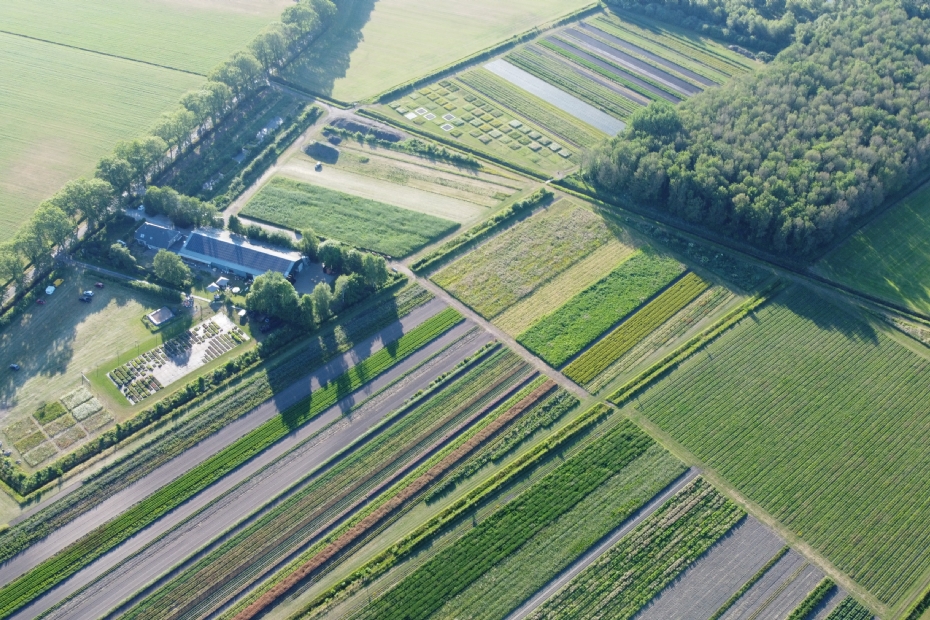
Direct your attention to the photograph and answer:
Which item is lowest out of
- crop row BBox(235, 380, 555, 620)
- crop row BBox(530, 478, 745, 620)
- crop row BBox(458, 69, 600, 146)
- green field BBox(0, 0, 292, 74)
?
crop row BBox(530, 478, 745, 620)

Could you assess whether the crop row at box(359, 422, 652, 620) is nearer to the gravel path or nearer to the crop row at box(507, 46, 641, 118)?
the gravel path

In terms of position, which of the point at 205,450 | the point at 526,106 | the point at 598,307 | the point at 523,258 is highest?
the point at 526,106

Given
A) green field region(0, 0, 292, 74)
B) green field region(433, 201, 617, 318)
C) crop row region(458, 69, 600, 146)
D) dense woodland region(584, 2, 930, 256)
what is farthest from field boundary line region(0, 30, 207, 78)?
dense woodland region(584, 2, 930, 256)

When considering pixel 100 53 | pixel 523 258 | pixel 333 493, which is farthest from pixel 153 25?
pixel 333 493

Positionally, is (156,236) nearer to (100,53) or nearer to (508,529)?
(100,53)

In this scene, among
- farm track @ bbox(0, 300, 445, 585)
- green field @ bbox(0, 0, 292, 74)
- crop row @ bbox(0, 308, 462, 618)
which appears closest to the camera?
crop row @ bbox(0, 308, 462, 618)
